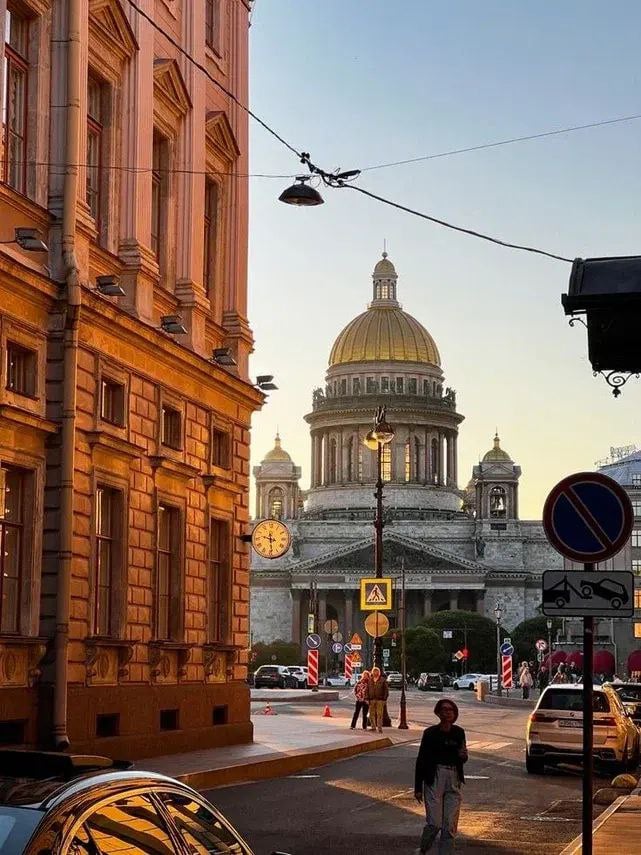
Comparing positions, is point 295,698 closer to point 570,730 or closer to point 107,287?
point 570,730

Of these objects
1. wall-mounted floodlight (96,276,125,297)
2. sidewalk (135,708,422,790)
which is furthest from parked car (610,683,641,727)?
wall-mounted floodlight (96,276,125,297)

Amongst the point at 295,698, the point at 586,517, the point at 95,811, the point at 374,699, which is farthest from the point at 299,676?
the point at 95,811

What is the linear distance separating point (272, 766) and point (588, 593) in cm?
1734

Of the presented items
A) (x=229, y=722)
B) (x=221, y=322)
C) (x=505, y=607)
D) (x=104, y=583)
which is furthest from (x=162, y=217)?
(x=505, y=607)

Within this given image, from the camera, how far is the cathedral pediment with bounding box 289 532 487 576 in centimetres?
17750

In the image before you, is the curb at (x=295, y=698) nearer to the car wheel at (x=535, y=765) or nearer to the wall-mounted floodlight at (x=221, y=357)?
the wall-mounted floodlight at (x=221, y=357)

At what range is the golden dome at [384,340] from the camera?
187m

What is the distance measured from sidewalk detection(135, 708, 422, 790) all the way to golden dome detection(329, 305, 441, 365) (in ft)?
463

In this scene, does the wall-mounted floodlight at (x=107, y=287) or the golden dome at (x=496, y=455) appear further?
the golden dome at (x=496, y=455)

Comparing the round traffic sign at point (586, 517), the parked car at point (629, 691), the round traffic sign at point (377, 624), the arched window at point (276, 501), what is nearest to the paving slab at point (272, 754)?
the round traffic sign at point (377, 624)

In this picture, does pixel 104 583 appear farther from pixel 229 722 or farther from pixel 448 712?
pixel 448 712

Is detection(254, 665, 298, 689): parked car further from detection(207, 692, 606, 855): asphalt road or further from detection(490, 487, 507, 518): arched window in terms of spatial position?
detection(490, 487, 507, 518): arched window

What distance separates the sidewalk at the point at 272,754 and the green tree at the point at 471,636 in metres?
103

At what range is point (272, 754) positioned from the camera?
3061 centimetres
